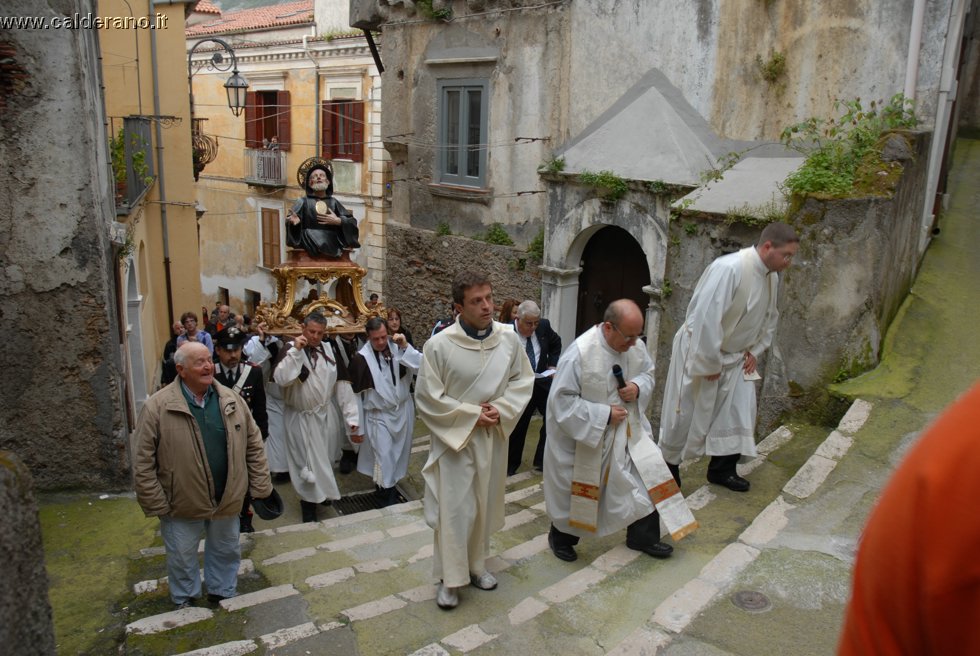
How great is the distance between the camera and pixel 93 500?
6410 millimetres

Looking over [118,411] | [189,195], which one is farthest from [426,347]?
[189,195]

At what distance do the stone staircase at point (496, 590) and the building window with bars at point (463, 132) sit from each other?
28.0ft

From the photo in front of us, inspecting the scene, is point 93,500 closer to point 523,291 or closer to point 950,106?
point 523,291

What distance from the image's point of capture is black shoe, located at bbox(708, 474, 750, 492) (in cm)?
568

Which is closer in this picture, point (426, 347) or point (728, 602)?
point (728, 602)

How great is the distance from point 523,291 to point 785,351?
6547mm

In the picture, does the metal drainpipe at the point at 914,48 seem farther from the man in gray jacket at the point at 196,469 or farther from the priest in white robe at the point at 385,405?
the man in gray jacket at the point at 196,469

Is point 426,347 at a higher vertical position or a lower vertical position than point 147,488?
higher

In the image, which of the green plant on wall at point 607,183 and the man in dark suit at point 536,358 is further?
the green plant on wall at point 607,183

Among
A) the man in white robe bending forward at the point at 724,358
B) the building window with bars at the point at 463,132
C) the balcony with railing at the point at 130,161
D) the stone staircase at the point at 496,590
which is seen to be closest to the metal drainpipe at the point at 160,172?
the balcony with railing at the point at 130,161

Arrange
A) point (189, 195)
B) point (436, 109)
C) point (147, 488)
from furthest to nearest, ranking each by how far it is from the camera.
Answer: point (189, 195) → point (436, 109) → point (147, 488)

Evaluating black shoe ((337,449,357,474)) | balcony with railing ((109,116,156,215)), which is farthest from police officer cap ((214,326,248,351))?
balcony with railing ((109,116,156,215))

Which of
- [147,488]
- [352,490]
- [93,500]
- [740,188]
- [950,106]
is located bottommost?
[352,490]

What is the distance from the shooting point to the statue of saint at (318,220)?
8.48 meters
